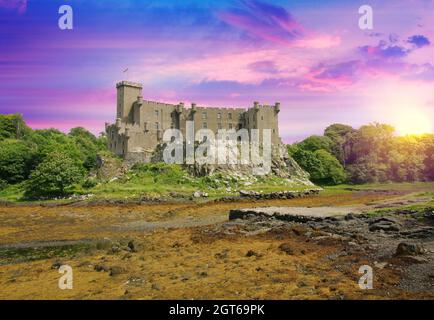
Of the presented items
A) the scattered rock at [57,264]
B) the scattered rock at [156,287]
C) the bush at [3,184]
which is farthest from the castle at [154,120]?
the scattered rock at [156,287]

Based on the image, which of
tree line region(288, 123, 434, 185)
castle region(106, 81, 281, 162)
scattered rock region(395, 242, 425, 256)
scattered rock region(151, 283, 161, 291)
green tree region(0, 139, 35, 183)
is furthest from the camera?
tree line region(288, 123, 434, 185)

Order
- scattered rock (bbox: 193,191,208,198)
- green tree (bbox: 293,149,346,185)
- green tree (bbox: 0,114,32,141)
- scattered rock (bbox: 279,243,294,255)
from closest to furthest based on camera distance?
scattered rock (bbox: 279,243,294,255) < scattered rock (bbox: 193,191,208,198) < green tree (bbox: 293,149,346,185) < green tree (bbox: 0,114,32,141)

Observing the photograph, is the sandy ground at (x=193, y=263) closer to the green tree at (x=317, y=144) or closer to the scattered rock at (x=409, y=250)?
the scattered rock at (x=409, y=250)

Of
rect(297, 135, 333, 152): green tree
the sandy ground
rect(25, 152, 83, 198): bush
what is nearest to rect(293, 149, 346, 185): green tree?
rect(297, 135, 333, 152): green tree

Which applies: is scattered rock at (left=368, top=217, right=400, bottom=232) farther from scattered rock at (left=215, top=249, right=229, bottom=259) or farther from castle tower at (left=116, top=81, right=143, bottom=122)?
castle tower at (left=116, top=81, right=143, bottom=122)

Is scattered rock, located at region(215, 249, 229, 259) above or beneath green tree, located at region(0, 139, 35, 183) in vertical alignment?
beneath

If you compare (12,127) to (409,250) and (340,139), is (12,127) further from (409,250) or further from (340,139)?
(409,250)

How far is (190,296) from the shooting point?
14.7 meters

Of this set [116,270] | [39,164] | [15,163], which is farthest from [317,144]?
[116,270]

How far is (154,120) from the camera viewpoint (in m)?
78.2

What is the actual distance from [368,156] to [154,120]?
5912cm

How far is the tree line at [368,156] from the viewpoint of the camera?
315 feet

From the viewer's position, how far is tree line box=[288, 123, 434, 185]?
315 feet

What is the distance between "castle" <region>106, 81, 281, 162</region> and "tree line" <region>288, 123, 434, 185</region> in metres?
17.2
